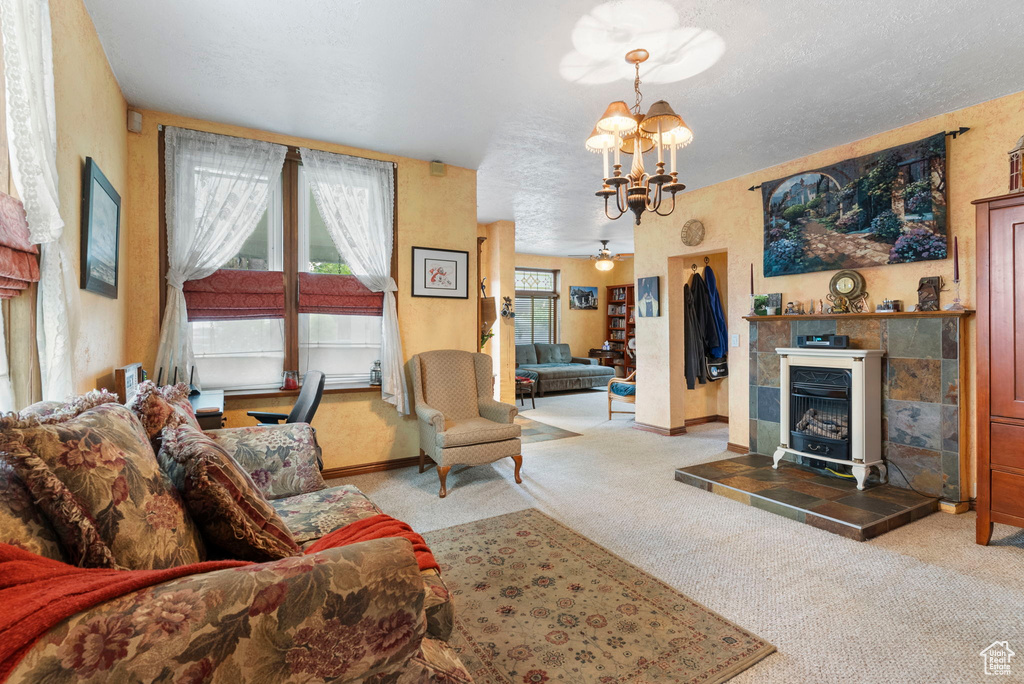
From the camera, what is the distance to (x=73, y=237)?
213cm

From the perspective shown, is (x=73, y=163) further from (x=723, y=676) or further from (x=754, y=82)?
(x=754, y=82)

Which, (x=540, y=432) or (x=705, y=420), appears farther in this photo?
(x=705, y=420)

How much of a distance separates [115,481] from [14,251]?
94 centimetres

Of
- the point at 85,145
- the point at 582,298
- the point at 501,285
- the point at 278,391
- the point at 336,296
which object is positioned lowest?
the point at 278,391

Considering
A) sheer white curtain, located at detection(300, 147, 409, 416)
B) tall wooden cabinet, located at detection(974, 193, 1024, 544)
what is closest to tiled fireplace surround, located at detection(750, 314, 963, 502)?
tall wooden cabinet, located at detection(974, 193, 1024, 544)

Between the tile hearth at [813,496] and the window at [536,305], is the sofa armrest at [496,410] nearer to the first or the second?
the tile hearth at [813,496]

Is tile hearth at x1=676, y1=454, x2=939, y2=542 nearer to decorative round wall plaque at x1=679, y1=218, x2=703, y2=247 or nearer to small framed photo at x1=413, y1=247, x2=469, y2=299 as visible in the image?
decorative round wall plaque at x1=679, y1=218, x2=703, y2=247

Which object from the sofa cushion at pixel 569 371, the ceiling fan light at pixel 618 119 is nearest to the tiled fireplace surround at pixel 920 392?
the ceiling fan light at pixel 618 119

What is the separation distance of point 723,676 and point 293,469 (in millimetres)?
1986

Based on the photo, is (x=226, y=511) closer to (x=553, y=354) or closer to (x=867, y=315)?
(x=867, y=315)

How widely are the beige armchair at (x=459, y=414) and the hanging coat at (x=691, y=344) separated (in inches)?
103

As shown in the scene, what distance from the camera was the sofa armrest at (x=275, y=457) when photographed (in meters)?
2.26

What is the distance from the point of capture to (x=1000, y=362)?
2648 mm

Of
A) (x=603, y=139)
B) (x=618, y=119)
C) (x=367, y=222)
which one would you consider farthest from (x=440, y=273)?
(x=618, y=119)
